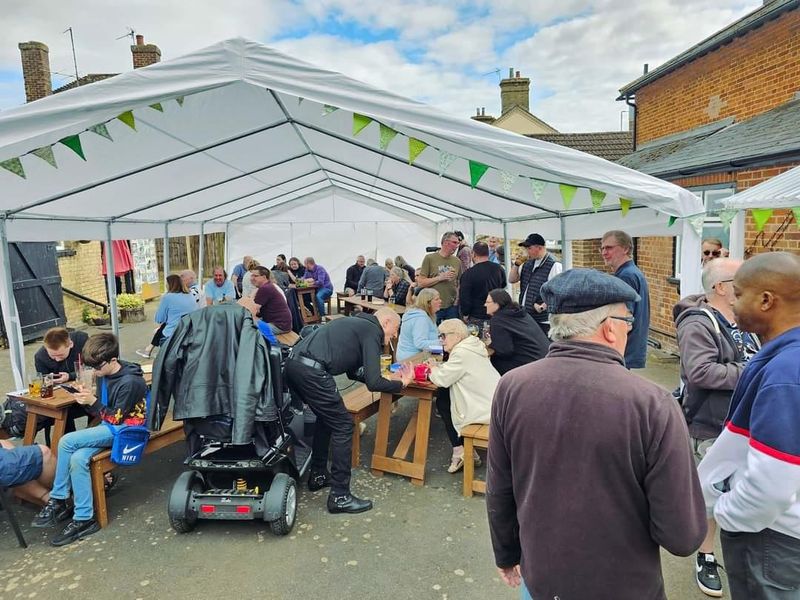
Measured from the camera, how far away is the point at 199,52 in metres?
3.41

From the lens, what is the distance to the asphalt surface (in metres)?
2.99

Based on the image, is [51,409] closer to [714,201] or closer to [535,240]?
[535,240]

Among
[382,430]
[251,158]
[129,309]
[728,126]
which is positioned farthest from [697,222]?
[129,309]

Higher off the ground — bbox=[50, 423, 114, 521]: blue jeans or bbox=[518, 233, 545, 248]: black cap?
bbox=[518, 233, 545, 248]: black cap

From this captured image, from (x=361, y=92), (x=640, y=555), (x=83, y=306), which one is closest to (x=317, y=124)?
(x=361, y=92)

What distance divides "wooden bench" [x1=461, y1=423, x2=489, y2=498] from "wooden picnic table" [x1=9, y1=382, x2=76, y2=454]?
10.2ft


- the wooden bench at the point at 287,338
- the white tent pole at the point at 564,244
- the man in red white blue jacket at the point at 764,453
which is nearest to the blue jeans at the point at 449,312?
the white tent pole at the point at 564,244

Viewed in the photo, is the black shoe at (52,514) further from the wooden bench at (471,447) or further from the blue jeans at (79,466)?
the wooden bench at (471,447)

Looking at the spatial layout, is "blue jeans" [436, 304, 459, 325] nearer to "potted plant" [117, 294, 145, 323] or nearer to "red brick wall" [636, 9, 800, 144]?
"red brick wall" [636, 9, 800, 144]

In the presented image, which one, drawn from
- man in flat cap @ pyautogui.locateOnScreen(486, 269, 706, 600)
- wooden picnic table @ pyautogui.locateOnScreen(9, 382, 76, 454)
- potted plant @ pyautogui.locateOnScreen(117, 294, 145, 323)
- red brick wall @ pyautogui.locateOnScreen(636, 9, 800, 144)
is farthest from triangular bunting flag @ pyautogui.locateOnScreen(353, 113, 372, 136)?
potted plant @ pyautogui.locateOnScreen(117, 294, 145, 323)

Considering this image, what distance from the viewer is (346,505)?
12.5ft

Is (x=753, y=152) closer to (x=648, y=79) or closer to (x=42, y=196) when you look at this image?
(x=648, y=79)

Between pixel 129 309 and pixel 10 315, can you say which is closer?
pixel 10 315

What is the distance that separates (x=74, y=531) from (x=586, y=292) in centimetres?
376
